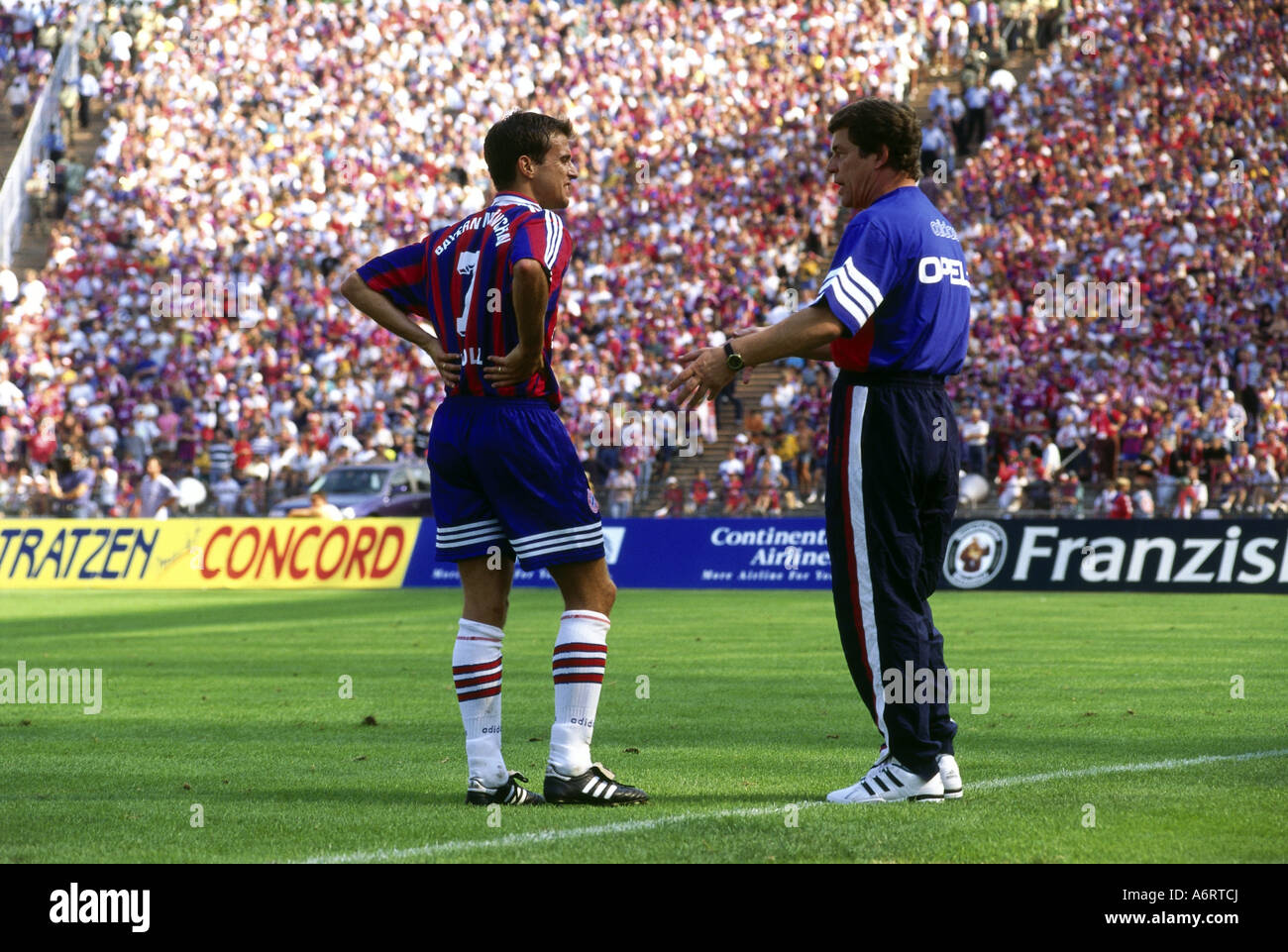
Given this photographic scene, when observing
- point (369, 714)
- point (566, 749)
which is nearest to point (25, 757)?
point (369, 714)

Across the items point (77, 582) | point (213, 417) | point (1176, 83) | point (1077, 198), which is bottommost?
point (77, 582)

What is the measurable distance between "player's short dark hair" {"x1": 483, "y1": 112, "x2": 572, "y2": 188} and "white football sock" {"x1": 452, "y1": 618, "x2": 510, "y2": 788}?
1.71 meters

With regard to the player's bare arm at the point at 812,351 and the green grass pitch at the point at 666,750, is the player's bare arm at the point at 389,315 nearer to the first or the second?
the player's bare arm at the point at 812,351

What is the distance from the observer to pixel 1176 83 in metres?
32.2

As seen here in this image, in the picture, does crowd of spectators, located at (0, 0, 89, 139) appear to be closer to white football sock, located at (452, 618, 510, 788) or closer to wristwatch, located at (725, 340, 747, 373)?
white football sock, located at (452, 618, 510, 788)

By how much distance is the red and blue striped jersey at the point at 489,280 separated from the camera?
653 centimetres

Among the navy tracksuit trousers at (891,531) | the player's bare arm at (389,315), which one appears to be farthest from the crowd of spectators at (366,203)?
the navy tracksuit trousers at (891,531)

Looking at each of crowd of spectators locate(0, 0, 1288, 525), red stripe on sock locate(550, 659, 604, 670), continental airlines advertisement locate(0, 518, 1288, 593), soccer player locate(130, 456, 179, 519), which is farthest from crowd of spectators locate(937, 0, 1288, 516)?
red stripe on sock locate(550, 659, 604, 670)

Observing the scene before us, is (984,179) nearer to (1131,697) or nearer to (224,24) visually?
(224,24)

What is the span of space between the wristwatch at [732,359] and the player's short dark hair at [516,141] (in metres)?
1.27

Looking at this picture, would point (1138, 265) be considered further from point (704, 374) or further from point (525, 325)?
point (704, 374)

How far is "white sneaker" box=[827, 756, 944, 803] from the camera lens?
20.8 feet

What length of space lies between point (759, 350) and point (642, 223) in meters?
30.2
